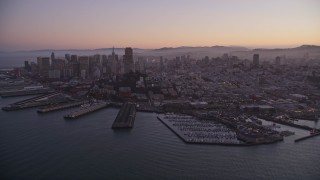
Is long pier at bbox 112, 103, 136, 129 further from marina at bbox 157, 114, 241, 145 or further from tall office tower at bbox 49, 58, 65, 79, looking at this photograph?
tall office tower at bbox 49, 58, 65, 79

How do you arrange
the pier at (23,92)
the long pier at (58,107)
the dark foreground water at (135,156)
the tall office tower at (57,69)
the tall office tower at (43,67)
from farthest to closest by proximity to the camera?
the tall office tower at (43,67) → the tall office tower at (57,69) → the pier at (23,92) → the long pier at (58,107) → the dark foreground water at (135,156)

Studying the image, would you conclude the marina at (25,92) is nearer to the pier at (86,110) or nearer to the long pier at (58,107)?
the long pier at (58,107)

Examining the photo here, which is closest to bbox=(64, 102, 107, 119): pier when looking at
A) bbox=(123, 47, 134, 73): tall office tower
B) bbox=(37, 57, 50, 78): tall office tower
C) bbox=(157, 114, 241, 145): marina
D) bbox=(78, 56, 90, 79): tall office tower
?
bbox=(157, 114, 241, 145): marina

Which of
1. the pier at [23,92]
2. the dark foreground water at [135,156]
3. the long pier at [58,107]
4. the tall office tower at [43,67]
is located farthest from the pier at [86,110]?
the tall office tower at [43,67]

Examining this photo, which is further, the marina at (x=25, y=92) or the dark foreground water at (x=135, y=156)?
the marina at (x=25, y=92)

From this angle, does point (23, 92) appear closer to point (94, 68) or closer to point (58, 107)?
point (58, 107)

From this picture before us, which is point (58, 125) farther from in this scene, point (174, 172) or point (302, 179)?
point (302, 179)

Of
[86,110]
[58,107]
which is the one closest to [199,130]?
[86,110]
